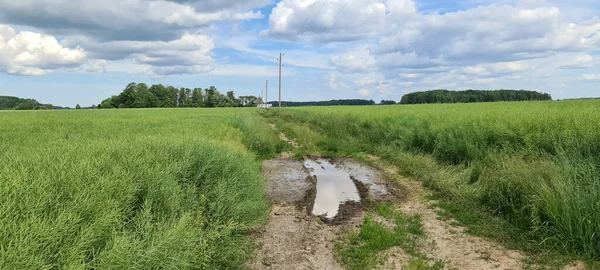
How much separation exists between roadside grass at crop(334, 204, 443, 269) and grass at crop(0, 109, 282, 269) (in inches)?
59.4

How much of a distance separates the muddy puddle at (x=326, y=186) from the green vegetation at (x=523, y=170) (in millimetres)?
1433

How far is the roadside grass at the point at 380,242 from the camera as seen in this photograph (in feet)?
16.2

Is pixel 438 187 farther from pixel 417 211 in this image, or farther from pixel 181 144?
pixel 181 144

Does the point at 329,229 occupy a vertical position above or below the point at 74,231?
below

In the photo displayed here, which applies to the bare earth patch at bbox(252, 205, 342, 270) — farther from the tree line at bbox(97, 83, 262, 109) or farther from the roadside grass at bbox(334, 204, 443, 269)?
the tree line at bbox(97, 83, 262, 109)

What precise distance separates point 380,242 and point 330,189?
4.04m

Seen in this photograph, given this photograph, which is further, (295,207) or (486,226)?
(295,207)

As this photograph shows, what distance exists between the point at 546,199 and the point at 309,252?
12.7 feet

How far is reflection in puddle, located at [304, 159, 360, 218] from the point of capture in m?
7.73

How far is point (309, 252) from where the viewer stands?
5.34 m

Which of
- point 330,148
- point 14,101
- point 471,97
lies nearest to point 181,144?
point 330,148

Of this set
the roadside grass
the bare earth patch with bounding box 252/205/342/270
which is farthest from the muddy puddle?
the roadside grass

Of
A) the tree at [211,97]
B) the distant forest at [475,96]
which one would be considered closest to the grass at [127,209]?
the distant forest at [475,96]

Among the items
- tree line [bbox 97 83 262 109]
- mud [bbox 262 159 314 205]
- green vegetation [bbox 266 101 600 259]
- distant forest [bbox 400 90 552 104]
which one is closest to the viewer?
green vegetation [bbox 266 101 600 259]
